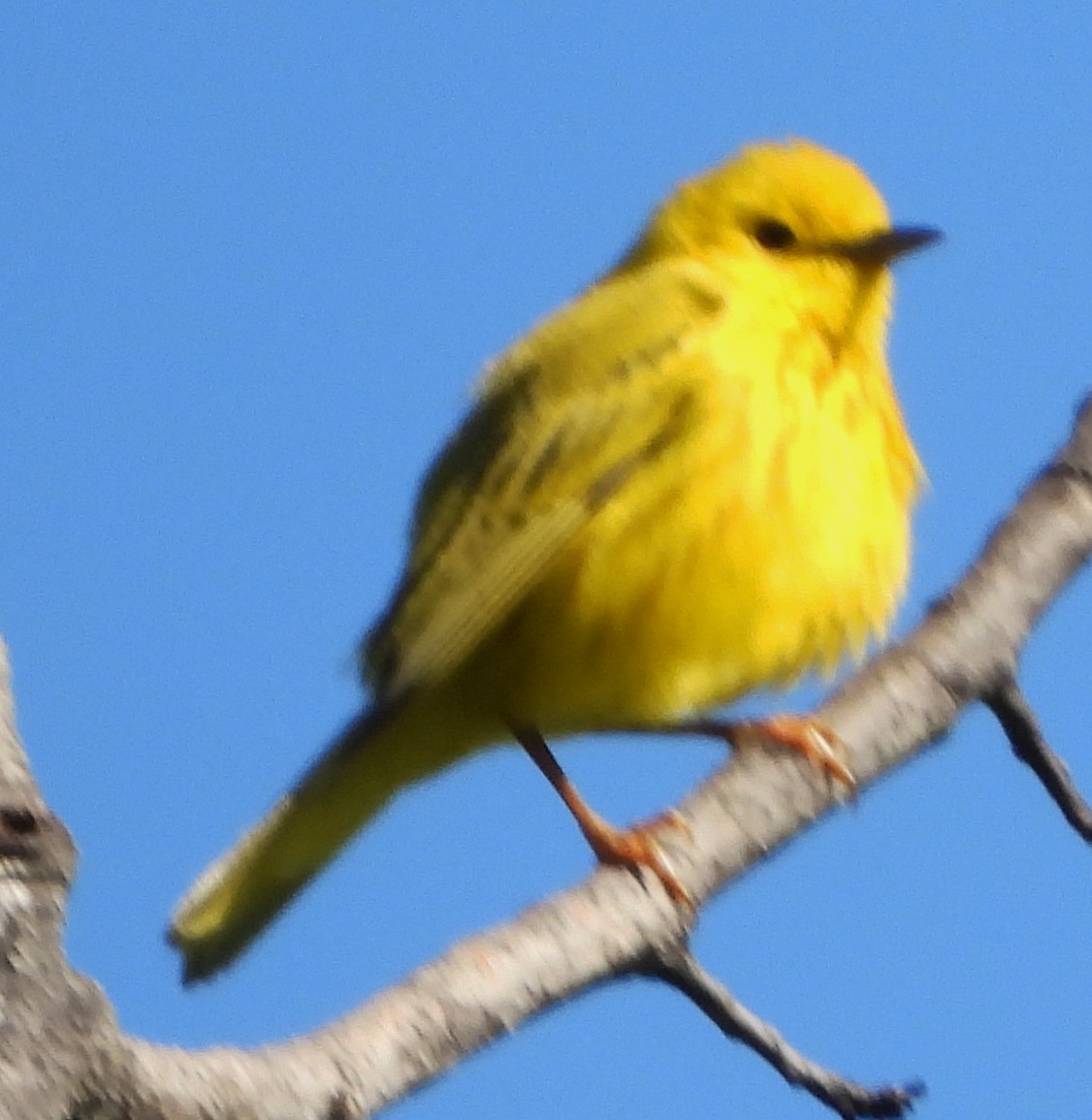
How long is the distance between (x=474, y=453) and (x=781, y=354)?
34.5 inches

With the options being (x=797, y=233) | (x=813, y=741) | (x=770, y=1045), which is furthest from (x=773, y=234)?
(x=770, y=1045)

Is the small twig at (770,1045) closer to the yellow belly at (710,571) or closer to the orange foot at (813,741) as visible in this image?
the orange foot at (813,741)

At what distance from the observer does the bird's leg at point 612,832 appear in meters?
3.26

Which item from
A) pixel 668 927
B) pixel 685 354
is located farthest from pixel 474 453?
pixel 668 927

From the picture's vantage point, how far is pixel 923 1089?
3.37m

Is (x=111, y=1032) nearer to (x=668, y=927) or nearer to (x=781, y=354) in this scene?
(x=668, y=927)

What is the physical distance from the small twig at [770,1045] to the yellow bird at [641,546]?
0.89 m

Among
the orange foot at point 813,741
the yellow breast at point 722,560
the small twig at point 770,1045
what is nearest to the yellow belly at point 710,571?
the yellow breast at point 722,560

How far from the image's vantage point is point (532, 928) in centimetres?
296

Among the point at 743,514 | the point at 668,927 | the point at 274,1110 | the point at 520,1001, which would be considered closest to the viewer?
the point at 274,1110

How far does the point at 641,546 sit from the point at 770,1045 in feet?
4.46

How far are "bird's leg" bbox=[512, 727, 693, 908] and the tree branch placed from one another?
0.03m

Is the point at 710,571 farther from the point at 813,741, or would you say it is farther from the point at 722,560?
the point at 813,741

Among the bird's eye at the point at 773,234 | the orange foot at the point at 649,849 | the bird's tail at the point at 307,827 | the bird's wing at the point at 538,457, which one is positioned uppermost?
the bird's eye at the point at 773,234
